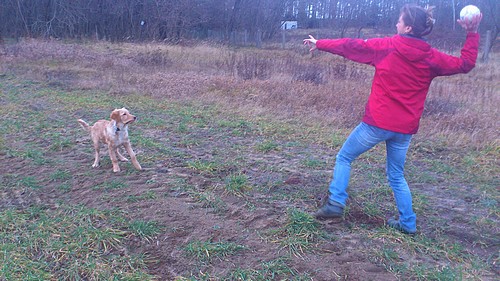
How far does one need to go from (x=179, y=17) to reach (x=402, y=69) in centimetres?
2562

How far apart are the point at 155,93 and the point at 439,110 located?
6.18 m

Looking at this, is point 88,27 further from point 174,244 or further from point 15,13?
point 174,244

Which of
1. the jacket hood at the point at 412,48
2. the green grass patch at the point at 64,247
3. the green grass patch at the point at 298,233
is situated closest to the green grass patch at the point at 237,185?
the green grass patch at the point at 298,233

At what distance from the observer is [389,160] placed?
3996 mm

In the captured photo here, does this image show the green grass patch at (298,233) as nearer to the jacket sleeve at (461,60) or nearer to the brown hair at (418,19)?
the jacket sleeve at (461,60)

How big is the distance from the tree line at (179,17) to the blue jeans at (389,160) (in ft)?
73.5

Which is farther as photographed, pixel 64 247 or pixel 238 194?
pixel 238 194

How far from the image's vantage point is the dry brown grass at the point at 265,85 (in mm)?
8398

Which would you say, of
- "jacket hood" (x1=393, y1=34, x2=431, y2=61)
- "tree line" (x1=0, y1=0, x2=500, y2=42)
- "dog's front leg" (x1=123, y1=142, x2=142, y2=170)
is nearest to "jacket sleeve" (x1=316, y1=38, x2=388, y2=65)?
"jacket hood" (x1=393, y1=34, x2=431, y2=61)

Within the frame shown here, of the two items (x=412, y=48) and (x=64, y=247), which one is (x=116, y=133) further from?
(x=412, y=48)

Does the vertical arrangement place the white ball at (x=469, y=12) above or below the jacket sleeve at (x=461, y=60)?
above

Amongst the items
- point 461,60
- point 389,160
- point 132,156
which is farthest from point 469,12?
point 132,156

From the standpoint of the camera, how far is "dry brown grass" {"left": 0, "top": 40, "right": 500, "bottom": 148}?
8.40 metres

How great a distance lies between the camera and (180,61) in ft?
56.1
